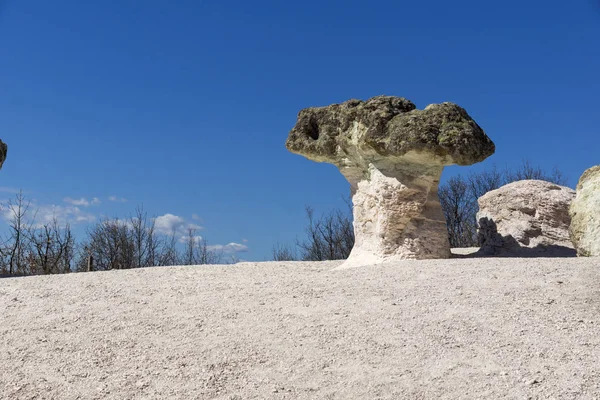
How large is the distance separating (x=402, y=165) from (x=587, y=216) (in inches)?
138

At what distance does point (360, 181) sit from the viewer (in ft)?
37.8

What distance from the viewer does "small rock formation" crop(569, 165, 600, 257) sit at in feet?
33.2

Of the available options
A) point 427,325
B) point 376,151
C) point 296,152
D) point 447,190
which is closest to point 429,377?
point 427,325

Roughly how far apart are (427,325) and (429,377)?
114cm

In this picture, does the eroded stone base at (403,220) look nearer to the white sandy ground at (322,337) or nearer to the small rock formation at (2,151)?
the white sandy ground at (322,337)

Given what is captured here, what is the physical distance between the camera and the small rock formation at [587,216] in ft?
33.2

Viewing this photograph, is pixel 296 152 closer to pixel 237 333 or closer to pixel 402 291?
pixel 402 291

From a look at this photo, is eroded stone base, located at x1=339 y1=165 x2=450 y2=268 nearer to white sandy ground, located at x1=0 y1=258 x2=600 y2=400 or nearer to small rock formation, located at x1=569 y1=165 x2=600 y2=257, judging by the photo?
white sandy ground, located at x1=0 y1=258 x2=600 y2=400

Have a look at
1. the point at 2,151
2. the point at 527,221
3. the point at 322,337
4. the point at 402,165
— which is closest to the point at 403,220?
the point at 402,165

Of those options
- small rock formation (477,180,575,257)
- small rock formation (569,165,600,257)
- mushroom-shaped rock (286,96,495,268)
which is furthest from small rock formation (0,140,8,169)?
small rock formation (569,165,600,257)

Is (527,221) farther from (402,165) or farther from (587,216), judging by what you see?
(402,165)

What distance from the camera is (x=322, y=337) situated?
6.19 metres

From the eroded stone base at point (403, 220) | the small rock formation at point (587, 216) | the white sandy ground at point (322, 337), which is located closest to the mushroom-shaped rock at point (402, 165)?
the eroded stone base at point (403, 220)

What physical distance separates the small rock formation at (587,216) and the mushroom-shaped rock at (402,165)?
1.92 meters
